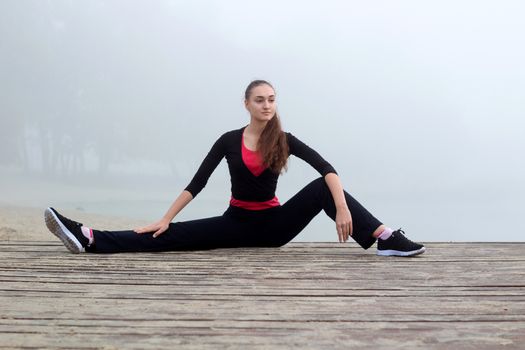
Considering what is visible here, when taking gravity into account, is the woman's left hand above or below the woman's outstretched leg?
above

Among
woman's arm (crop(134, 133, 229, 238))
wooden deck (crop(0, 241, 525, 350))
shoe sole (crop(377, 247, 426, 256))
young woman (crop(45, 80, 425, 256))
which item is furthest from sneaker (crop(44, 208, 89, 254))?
shoe sole (crop(377, 247, 426, 256))

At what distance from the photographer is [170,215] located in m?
4.34

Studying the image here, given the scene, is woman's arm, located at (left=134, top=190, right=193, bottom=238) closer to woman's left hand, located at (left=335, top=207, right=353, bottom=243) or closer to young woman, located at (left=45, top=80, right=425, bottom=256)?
young woman, located at (left=45, top=80, right=425, bottom=256)

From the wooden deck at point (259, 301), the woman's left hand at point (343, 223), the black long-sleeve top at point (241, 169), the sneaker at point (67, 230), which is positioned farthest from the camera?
the black long-sleeve top at point (241, 169)

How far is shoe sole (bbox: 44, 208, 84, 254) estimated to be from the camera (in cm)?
419

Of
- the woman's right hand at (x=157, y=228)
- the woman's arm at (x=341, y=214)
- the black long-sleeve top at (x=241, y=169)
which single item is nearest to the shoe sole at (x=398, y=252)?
the woman's arm at (x=341, y=214)

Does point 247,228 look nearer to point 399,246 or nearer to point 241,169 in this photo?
point 241,169

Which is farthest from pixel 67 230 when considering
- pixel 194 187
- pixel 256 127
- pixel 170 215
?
pixel 256 127

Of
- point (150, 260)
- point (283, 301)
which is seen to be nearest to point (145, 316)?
point (283, 301)

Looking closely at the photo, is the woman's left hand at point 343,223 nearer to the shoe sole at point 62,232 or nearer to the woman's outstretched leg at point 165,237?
the woman's outstretched leg at point 165,237

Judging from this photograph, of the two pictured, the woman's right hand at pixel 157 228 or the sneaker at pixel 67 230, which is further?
the woman's right hand at pixel 157 228

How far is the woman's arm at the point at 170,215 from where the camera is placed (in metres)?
4.32

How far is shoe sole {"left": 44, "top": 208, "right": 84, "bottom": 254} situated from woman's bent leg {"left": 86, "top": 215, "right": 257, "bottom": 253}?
93mm

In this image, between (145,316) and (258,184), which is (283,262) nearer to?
(258,184)
